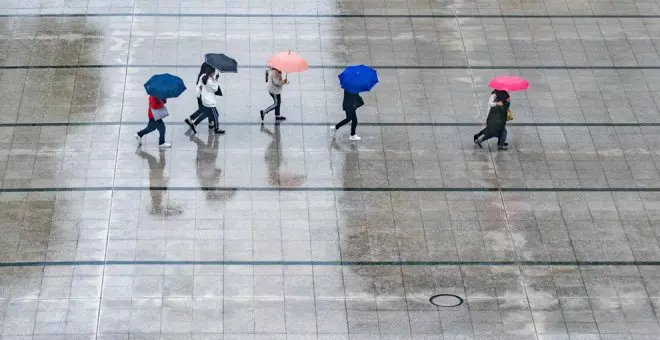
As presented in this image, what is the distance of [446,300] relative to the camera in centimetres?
2020

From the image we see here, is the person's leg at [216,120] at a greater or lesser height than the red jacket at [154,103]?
greater

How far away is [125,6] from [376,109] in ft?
20.9

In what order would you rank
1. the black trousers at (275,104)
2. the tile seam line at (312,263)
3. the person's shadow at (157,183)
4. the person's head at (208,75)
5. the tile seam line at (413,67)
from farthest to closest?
the tile seam line at (413,67) < the black trousers at (275,104) < the person's head at (208,75) < the person's shadow at (157,183) < the tile seam line at (312,263)

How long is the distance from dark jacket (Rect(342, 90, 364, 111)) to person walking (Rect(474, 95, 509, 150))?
2.27 meters

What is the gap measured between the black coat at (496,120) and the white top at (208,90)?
16.1 feet

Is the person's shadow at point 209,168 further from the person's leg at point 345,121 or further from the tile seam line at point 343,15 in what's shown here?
the tile seam line at point 343,15

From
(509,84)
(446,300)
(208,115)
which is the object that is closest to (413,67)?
(509,84)

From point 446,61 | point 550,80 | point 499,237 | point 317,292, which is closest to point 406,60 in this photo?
point 446,61

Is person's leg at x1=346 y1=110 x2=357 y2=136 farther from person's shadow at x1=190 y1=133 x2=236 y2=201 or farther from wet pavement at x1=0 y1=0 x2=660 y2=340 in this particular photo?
person's shadow at x1=190 y1=133 x2=236 y2=201

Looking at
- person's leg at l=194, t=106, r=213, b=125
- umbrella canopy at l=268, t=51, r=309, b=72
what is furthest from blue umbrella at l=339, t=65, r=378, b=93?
person's leg at l=194, t=106, r=213, b=125

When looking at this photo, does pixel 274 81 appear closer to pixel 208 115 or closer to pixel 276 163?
pixel 208 115

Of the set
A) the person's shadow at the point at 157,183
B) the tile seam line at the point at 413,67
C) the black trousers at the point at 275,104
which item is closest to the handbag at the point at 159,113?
the person's shadow at the point at 157,183

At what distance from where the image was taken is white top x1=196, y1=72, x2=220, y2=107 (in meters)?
23.7

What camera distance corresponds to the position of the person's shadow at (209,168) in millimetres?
22531
